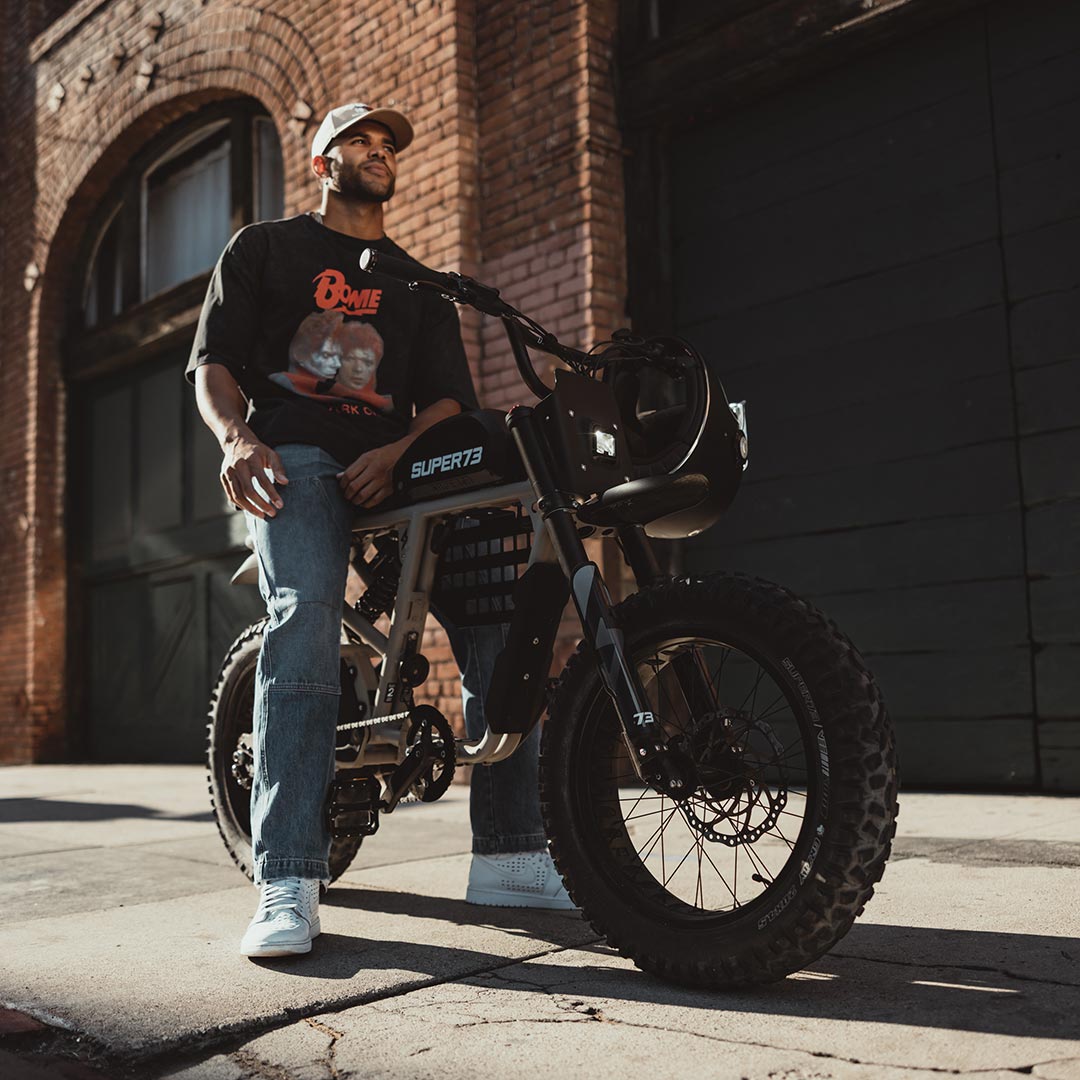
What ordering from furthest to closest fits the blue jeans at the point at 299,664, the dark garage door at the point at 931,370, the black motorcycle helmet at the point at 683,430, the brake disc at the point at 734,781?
the dark garage door at the point at 931,370 < the blue jeans at the point at 299,664 < the black motorcycle helmet at the point at 683,430 < the brake disc at the point at 734,781

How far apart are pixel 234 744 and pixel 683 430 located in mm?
1555

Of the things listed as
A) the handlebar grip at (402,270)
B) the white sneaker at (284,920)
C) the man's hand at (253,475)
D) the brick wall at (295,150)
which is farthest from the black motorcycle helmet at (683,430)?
the brick wall at (295,150)

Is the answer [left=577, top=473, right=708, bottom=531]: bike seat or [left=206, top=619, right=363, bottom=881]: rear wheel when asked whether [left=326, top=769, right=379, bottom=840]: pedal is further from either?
[left=577, top=473, right=708, bottom=531]: bike seat

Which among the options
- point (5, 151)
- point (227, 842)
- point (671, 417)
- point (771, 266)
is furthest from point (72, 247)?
point (671, 417)

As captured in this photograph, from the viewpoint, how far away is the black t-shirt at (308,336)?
275cm

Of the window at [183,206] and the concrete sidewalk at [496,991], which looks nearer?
the concrete sidewalk at [496,991]

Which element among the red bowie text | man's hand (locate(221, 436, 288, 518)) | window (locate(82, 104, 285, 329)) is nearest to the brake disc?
man's hand (locate(221, 436, 288, 518))

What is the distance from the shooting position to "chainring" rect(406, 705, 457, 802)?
249cm

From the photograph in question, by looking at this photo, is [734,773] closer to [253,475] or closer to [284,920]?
[284,920]

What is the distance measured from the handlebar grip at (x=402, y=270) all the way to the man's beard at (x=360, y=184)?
586 millimetres

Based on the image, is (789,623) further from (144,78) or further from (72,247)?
(72,247)

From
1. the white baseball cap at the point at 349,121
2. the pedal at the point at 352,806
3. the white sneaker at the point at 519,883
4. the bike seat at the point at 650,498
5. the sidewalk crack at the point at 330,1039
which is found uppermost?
the white baseball cap at the point at 349,121

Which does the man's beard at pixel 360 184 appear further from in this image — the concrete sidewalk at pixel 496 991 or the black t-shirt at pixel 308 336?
the concrete sidewalk at pixel 496 991

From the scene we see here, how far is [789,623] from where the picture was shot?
194 cm
